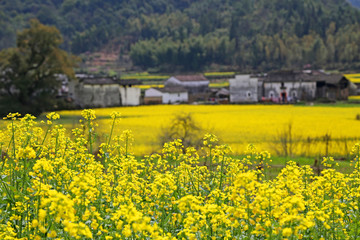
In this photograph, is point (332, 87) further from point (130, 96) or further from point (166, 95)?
point (130, 96)

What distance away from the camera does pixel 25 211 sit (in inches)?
225

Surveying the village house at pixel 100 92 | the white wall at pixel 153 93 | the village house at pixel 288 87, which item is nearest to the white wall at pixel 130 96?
the village house at pixel 100 92

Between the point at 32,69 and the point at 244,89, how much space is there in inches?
1036

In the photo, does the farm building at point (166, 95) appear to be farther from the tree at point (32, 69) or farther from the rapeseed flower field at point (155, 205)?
the rapeseed flower field at point (155, 205)

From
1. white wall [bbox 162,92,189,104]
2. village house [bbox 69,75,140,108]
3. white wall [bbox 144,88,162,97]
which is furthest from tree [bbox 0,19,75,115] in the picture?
white wall [bbox 162,92,189,104]

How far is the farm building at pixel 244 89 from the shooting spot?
62344 mm

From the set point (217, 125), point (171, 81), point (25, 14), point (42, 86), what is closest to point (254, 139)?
point (217, 125)

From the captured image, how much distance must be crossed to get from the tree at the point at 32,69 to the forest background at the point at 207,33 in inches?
2595

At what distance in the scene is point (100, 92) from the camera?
56500 mm

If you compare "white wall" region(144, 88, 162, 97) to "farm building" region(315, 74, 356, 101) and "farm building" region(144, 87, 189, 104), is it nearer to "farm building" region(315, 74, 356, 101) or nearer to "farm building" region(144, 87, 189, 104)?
"farm building" region(144, 87, 189, 104)

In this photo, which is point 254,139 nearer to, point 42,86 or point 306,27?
point 42,86

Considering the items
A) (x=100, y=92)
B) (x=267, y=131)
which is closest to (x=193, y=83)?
(x=100, y=92)

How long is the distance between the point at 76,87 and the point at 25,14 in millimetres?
142707

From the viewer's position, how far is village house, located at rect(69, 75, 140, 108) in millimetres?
56094
